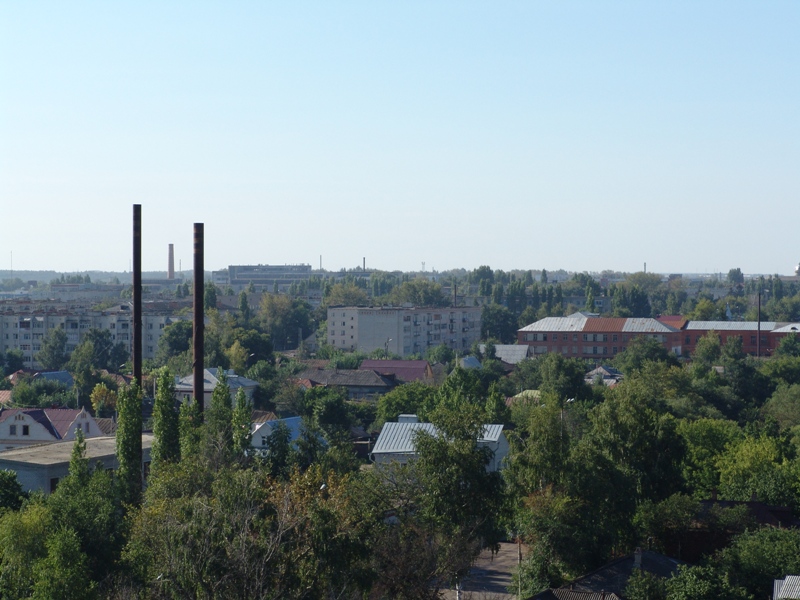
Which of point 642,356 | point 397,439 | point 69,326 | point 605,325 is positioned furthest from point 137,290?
point 605,325

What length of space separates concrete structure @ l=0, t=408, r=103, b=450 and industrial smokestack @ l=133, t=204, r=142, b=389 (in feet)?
24.7

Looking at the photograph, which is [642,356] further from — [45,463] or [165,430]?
[45,463]

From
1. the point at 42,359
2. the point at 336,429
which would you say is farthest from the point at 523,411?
the point at 42,359

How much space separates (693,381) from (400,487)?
3104cm

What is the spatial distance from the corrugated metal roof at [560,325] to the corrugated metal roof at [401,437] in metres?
48.6

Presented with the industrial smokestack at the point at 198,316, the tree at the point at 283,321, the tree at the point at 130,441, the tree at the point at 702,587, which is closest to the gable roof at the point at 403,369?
the industrial smokestack at the point at 198,316

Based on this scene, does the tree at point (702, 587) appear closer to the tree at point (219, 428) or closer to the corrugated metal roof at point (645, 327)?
the tree at point (219, 428)

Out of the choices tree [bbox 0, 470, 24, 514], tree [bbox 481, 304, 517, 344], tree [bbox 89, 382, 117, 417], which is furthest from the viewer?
tree [bbox 481, 304, 517, 344]

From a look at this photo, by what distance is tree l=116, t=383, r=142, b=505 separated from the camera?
26819mm

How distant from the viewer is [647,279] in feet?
590

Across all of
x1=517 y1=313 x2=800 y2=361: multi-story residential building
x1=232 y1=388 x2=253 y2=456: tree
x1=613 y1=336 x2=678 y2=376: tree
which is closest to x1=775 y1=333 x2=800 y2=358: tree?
x1=517 y1=313 x2=800 y2=361: multi-story residential building

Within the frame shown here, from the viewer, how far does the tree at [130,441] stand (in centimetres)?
2682

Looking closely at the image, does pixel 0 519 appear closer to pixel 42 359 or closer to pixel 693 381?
pixel 693 381

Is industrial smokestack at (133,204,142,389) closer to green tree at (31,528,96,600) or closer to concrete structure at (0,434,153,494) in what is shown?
concrete structure at (0,434,153,494)
